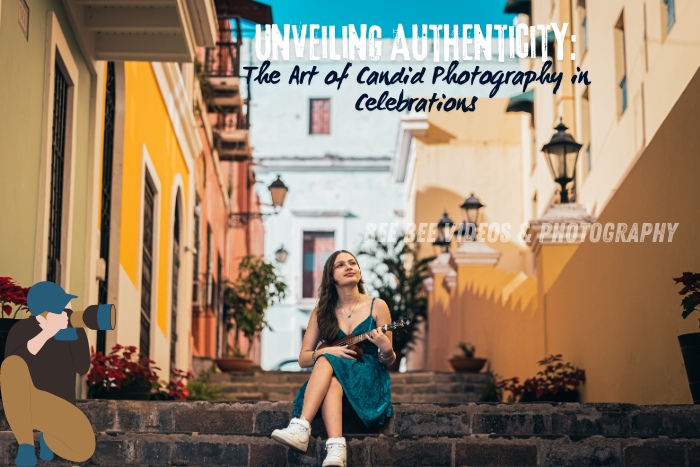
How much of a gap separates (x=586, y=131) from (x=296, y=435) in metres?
14.9

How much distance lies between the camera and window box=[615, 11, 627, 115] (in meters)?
17.9

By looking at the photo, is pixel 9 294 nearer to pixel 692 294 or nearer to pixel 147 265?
pixel 692 294

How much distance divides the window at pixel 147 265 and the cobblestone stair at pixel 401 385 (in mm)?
2567

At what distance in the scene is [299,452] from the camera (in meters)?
6.73

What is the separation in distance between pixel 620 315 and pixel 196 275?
9.81m

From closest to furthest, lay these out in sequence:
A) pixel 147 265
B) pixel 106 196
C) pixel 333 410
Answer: pixel 333 410, pixel 106 196, pixel 147 265

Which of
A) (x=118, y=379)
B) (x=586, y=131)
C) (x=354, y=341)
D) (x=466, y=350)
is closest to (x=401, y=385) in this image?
(x=466, y=350)

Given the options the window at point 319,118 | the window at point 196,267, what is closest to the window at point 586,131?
the window at point 196,267

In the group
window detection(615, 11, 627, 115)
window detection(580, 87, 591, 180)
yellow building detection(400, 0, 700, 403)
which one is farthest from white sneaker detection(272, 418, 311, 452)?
window detection(580, 87, 591, 180)

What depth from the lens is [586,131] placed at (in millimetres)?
20750

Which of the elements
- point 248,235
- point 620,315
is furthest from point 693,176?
point 248,235

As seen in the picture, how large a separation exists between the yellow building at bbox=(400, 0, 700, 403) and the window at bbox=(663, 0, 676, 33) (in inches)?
→ 0.9

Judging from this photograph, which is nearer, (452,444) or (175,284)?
(452,444)

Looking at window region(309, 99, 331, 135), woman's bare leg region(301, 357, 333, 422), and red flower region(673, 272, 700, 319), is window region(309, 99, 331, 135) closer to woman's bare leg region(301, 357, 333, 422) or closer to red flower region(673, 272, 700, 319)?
red flower region(673, 272, 700, 319)
